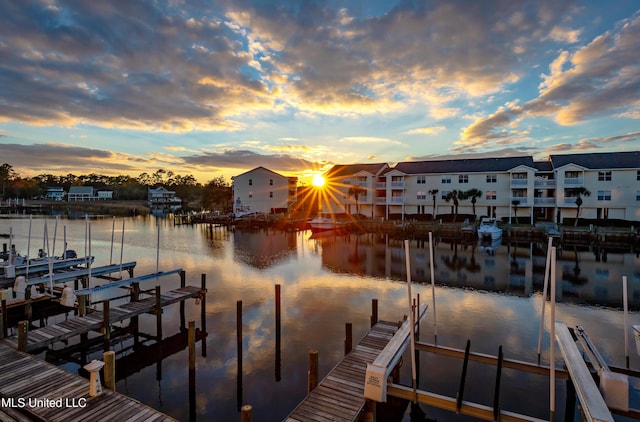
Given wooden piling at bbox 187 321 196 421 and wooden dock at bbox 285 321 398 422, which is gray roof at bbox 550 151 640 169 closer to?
wooden dock at bbox 285 321 398 422

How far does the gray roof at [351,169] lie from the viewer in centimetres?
6235

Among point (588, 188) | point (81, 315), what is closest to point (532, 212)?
point (588, 188)

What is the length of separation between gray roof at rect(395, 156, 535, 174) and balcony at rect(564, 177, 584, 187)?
15.8 ft

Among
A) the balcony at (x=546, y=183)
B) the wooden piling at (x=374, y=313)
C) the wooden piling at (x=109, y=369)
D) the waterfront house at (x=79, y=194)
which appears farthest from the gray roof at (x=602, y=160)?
→ the waterfront house at (x=79, y=194)

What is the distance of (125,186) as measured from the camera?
145m

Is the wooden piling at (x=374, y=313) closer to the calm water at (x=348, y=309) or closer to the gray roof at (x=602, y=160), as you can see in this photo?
the calm water at (x=348, y=309)

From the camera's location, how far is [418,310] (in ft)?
40.4

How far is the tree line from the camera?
89.5m

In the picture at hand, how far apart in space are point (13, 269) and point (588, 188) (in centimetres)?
5972

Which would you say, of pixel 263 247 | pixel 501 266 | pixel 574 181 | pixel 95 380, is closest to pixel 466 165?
pixel 574 181

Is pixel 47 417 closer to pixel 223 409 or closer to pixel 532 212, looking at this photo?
pixel 223 409

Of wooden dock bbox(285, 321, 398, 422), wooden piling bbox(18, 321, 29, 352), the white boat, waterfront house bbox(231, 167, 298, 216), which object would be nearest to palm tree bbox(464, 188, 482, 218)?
the white boat

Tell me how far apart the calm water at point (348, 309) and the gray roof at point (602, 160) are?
1819 cm

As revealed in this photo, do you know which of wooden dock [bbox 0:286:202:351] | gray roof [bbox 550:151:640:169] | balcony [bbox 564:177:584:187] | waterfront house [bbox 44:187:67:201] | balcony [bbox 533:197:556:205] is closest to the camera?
wooden dock [bbox 0:286:202:351]
